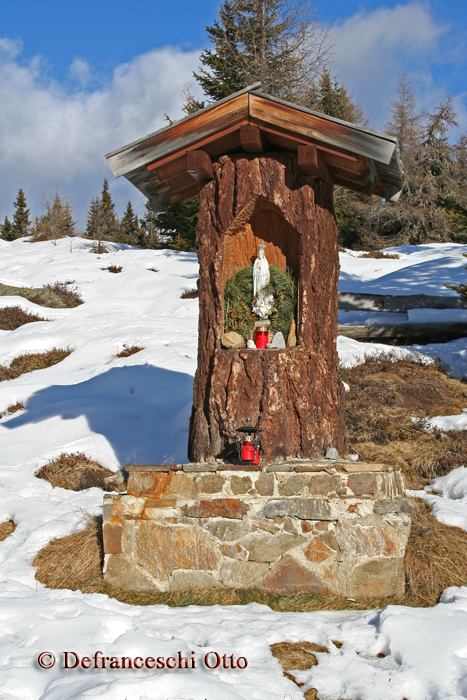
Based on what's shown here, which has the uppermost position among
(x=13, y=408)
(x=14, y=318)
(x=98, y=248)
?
(x=98, y=248)

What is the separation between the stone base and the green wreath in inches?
60.6

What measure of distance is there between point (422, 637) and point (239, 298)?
3.45m

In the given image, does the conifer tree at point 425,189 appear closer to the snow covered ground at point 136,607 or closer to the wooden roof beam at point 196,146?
the snow covered ground at point 136,607

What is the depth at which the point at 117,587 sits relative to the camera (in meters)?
4.63

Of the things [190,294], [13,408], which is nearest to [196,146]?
[13,408]

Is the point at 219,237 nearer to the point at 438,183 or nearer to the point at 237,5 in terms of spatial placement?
the point at 237,5

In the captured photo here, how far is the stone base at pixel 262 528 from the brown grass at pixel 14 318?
9343 mm

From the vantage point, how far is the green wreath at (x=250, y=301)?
5.59 meters

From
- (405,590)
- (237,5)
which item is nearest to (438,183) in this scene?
(237,5)

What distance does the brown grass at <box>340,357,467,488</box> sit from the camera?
6.70 metres

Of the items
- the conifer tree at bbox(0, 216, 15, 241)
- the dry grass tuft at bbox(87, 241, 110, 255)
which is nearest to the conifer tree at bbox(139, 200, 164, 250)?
the dry grass tuft at bbox(87, 241, 110, 255)

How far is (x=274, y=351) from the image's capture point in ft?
16.6

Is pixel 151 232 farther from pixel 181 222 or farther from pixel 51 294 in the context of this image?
pixel 51 294

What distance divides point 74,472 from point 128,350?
4220 mm
